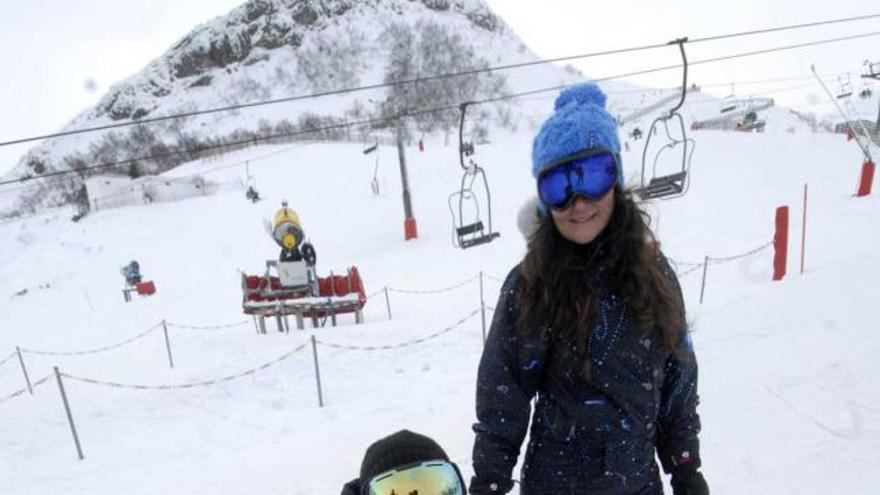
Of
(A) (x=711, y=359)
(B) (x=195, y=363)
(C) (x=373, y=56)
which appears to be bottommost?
(B) (x=195, y=363)

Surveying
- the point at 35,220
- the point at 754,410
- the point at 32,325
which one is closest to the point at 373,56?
the point at 35,220

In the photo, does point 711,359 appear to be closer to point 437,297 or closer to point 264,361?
point 264,361

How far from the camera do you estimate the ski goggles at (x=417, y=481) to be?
66.4 inches

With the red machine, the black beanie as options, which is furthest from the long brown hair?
the red machine

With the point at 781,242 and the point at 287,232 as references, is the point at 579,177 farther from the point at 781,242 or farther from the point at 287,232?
the point at 287,232

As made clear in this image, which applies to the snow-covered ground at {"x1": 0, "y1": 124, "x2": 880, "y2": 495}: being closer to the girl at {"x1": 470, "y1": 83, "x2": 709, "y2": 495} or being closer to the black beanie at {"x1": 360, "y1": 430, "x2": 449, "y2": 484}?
the girl at {"x1": 470, "y1": 83, "x2": 709, "y2": 495}

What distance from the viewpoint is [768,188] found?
59.4 ft

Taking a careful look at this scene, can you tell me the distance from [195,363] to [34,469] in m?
2.59

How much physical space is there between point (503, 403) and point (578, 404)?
245mm

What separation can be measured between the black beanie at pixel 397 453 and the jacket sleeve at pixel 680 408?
32.2 inches

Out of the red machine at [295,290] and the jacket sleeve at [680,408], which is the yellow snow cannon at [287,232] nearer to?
the red machine at [295,290]

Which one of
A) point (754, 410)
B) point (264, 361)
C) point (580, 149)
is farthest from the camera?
point (264, 361)

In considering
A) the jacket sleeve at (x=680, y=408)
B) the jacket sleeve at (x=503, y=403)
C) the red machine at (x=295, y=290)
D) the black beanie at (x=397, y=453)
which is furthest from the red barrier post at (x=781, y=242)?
the black beanie at (x=397, y=453)

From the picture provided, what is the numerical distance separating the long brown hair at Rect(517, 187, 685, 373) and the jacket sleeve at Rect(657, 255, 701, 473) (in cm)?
8
